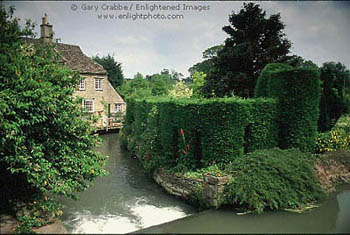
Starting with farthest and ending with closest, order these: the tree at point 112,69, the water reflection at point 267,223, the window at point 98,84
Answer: the tree at point 112,69
the window at point 98,84
the water reflection at point 267,223

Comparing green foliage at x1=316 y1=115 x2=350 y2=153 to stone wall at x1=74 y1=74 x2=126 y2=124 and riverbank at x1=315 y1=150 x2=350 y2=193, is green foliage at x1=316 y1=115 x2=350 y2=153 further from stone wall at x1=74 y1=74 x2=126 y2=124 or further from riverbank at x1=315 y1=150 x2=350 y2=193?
stone wall at x1=74 y1=74 x2=126 y2=124

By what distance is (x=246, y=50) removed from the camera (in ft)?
70.5

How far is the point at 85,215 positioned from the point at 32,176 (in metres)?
2.39

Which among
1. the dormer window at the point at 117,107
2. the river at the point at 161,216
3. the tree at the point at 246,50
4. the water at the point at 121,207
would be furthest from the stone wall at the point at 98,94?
the river at the point at 161,216

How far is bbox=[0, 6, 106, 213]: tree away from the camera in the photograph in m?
7.86

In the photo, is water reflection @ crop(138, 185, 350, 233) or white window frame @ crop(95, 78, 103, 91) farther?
white window frame @ crop(95, 78, 103, 91)

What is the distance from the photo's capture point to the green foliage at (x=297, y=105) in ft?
38.7

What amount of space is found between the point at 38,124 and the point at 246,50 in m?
17.0

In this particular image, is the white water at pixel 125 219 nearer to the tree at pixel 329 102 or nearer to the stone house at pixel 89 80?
the tree at pixel 329 102

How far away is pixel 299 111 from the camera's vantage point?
1190cm

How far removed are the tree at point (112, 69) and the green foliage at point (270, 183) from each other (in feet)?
136

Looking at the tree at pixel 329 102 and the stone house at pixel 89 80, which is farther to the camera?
the stone house at pixel 89 80

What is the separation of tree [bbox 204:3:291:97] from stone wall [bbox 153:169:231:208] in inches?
457

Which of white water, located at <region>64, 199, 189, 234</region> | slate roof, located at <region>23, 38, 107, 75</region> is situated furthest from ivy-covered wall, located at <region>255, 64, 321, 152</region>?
slate roof, located at <region>23, 38, 107, 75</region>
